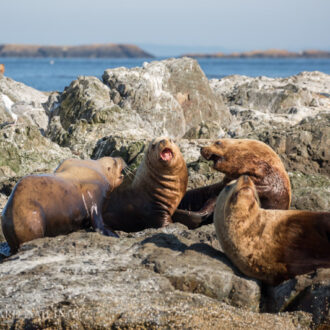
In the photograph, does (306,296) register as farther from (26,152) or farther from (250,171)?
(26,152)

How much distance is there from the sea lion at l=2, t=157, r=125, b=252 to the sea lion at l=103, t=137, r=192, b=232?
22 cm

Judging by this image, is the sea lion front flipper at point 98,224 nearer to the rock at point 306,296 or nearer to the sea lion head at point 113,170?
the sea lion head at point 113,170

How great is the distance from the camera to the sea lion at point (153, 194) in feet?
24.1

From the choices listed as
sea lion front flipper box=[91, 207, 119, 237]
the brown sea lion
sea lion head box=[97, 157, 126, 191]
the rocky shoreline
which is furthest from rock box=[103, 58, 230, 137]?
sea lion front flipper box=[91, 207, 119, 237]

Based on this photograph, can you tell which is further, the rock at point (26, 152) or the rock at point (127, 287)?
the rock at point (26, 152)

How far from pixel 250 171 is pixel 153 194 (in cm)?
119

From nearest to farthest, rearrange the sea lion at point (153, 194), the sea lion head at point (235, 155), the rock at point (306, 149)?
the sea lion head at point (235, 155)
the sea lion at point (153, 194)
the rock at point (306, 149)

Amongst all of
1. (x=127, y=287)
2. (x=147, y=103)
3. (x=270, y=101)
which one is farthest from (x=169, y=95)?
(x=127, y=287)

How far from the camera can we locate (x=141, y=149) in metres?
9.43

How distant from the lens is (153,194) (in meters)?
7.50

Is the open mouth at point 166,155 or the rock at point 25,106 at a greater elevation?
the open mouth at point 166,155

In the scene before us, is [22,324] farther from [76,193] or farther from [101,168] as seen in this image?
[101,168]

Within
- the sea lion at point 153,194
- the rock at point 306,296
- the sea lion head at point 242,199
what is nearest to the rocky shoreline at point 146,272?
the rock at point 306,296

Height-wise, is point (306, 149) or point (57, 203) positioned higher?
point (306, 149)
